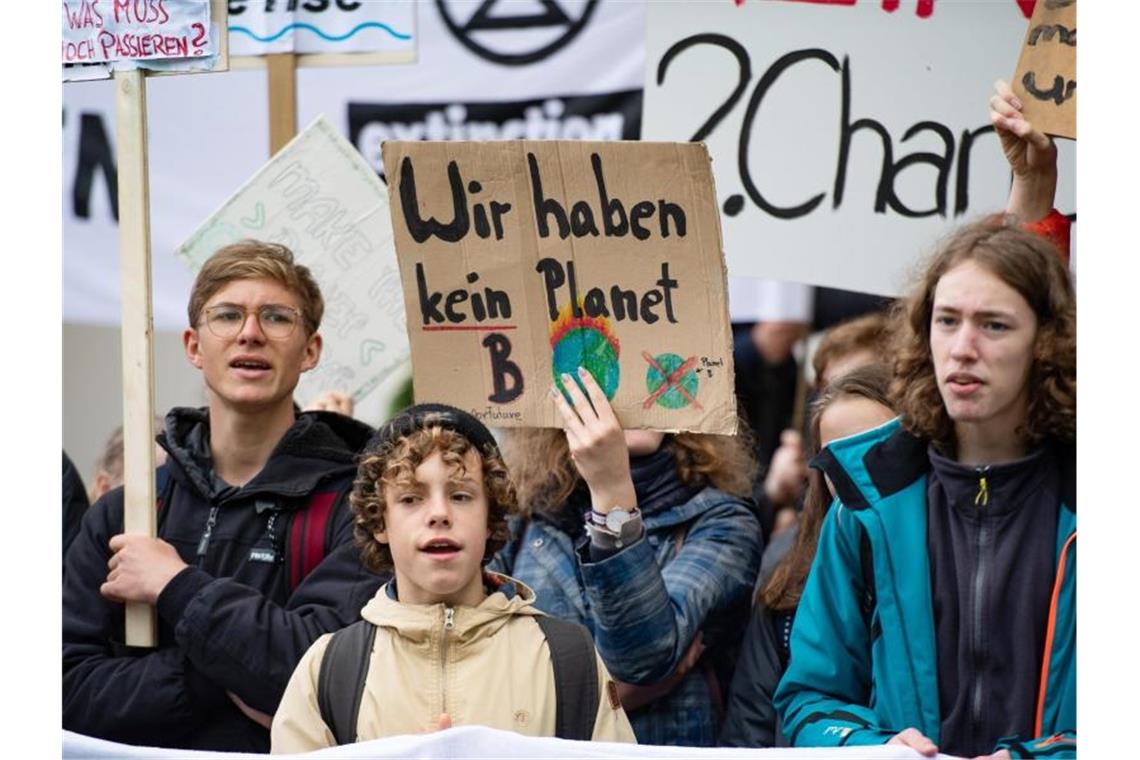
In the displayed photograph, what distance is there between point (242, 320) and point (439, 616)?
910mm

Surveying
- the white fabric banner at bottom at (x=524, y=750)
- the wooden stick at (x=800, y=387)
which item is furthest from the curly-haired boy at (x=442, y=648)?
the wooden stick at (x=800, y=387)

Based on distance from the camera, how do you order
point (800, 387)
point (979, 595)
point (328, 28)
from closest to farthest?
point (979, 595), point (328, 28), point (800, 387)

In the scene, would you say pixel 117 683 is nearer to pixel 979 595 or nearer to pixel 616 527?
pixel 616 527

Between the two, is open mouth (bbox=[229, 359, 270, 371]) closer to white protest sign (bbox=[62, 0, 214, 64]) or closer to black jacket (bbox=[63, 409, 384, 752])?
black jacket (bbox=[63, 409, 384, 752])

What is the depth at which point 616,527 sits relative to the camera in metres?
3.31

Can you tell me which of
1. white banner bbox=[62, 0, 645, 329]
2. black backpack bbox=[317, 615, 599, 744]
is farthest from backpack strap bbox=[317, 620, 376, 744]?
white banner bbox=[62, 0, 645, 329]

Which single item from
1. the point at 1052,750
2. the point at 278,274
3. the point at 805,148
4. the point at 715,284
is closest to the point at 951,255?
the point at 715,284

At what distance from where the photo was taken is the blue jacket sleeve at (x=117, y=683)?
11.2ft

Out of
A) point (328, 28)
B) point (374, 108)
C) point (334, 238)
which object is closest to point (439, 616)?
point (334, 238)

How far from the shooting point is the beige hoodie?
3.02m

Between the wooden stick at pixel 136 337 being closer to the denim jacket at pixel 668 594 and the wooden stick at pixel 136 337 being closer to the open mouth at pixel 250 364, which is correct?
the open mouth at pixel 250 364

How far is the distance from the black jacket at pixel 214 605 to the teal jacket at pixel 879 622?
0.83 m

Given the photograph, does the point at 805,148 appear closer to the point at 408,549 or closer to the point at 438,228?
the point at 438,228

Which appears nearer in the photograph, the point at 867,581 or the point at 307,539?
the point at 867,581
